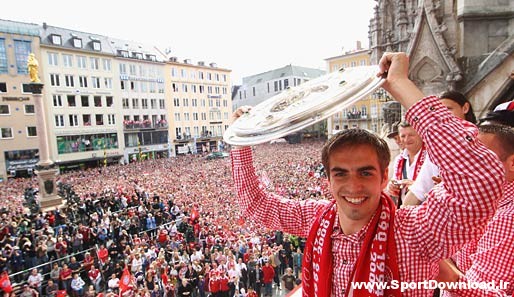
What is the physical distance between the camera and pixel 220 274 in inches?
381

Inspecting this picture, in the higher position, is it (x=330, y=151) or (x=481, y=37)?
(x=481, y=37)

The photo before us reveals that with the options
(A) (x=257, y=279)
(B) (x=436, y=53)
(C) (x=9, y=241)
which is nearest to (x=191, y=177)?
(C) (x=9, y=241)

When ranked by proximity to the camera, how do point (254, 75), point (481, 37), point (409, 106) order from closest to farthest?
point (409, 106) → point (481, 37) → point (254, 75)

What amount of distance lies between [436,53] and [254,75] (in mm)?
67875

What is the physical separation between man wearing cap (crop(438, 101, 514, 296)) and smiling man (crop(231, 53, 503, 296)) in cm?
37

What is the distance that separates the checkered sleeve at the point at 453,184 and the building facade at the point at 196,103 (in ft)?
174

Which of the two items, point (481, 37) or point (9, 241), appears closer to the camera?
point (481, 37)

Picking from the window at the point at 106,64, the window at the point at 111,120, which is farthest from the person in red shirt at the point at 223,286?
the window at the point at 106,64

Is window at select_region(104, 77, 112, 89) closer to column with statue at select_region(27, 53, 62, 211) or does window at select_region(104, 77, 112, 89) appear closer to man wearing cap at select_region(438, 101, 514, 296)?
column with statue at select_region(27, 53, 62, 211)

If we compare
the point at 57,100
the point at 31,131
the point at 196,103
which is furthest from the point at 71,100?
the point at 196,103

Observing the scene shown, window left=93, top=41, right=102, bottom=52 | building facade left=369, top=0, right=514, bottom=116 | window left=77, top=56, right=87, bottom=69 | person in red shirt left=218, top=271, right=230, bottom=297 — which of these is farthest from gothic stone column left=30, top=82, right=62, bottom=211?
window left=93, top=41, right=102, bottom=52

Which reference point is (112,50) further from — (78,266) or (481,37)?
(481,37)

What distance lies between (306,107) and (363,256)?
0.78m

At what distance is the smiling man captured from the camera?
1.29 metres
